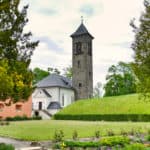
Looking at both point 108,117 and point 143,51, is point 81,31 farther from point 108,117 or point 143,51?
point 143,51

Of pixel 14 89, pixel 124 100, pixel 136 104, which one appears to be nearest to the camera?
pixel 14 89

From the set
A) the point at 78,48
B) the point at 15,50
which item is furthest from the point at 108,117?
the point at 15,50

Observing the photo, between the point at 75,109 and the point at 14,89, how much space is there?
167 feet

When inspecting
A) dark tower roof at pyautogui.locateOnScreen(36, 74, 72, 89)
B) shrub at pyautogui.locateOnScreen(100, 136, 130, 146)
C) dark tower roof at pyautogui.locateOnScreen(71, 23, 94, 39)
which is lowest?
shrub at pyautogui.locateOnScreen(100, 136, 130, 146)

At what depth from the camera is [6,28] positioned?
1784 centimetres

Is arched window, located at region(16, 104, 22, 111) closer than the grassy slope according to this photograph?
No

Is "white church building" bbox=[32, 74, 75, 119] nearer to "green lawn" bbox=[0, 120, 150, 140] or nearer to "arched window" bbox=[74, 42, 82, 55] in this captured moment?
"arched window" bbox=[74, 42, 82, 55]

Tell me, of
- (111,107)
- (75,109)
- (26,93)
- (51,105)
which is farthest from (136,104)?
(26,93)

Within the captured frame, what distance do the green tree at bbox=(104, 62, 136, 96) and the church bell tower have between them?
5.14m

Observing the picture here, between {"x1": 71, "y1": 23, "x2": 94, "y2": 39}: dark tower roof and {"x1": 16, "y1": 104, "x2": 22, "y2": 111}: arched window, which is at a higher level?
{"x1": 71, "y1": 23, "x2": 94, "y2": 39}: dark tower roof

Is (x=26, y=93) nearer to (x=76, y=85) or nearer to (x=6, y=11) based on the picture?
(x=6, y=11)

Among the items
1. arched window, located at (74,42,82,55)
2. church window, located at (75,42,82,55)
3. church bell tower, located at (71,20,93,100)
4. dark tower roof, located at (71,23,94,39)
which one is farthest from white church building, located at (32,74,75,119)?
dark tower roof, located at (71,23,94,39)

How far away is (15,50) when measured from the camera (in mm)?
18141

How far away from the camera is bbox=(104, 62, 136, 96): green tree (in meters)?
95.4
